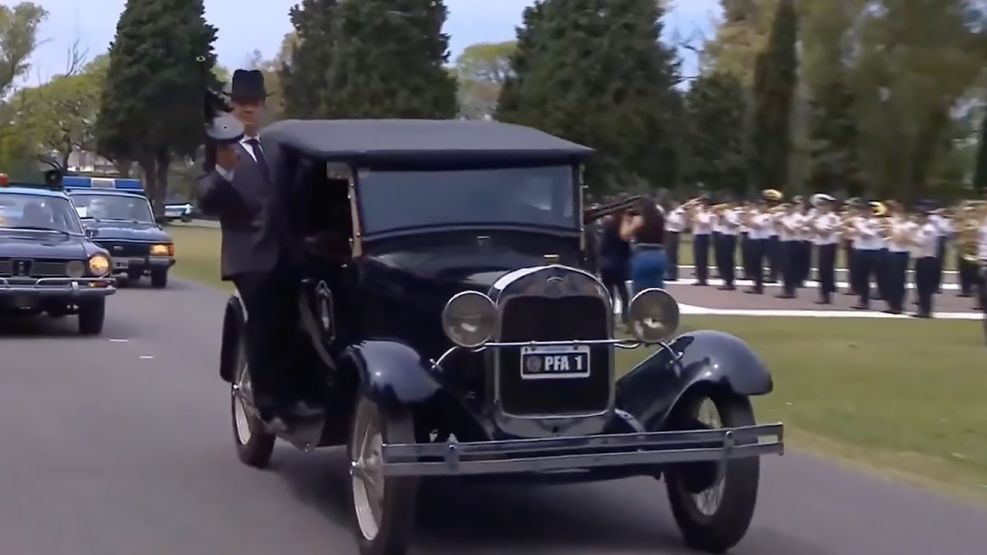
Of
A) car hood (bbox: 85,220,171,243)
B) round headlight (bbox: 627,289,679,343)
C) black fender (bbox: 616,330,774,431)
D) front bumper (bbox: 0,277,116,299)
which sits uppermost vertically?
round headlight (bbox: 627,289,679,343)

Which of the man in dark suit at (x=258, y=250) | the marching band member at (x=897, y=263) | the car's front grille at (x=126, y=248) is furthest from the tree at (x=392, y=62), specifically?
the man in dark suit at (x=258, y=250)

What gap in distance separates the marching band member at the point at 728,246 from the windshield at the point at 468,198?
21.8 metres

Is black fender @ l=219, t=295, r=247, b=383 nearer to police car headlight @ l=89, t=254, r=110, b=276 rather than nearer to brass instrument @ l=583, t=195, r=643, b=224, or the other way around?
brass instrument @ l=583, t=195, r=643, b=224

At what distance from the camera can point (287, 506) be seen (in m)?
9.24

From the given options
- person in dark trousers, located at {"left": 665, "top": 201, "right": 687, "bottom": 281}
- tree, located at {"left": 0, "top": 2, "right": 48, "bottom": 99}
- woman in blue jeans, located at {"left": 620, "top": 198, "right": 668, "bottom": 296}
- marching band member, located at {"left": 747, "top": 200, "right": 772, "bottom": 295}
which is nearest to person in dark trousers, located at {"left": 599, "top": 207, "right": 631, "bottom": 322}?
woman in blue jeans, located at {"left": 620, "top": 198, "right": 668, "bottom": 296}

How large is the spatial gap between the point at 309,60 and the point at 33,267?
Result: 2503 inches

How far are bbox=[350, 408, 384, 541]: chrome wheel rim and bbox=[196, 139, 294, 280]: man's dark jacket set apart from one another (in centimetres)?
166

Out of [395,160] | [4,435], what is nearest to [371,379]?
[395,160]

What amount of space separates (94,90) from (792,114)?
5166 centimetres

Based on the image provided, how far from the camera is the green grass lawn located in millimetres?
11406

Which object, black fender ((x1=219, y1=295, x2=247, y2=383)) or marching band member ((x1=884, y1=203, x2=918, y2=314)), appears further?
marching band member ((x1=884, y1=203, x2=918, y2=314))

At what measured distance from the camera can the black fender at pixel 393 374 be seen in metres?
7.59

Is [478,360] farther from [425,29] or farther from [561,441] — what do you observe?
[425,29]

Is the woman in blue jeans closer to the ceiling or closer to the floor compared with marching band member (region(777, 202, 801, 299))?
closer to the ceiling
